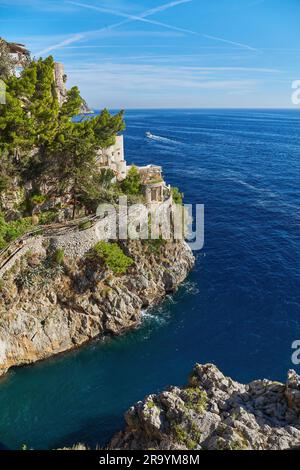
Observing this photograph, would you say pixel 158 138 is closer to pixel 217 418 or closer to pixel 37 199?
pixel 37 199

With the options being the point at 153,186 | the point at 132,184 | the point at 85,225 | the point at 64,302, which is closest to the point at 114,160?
the point at 132,184

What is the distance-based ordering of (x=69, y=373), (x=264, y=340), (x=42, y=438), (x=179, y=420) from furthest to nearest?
(x=264, y=340) → (x=69, y=373) → (x=42, y=438) → (x=179, y=420)

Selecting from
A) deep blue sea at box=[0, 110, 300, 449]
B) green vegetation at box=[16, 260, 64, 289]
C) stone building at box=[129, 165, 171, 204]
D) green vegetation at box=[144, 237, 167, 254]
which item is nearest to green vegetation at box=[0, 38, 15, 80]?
stone building at box=[129, 165, 171, 204]

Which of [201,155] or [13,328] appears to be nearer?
[13,328]

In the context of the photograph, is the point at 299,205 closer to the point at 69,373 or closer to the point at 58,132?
the point at 58,132

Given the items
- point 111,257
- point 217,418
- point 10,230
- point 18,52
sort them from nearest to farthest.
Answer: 1. point 217,418
2. point 10,230
3. point 111,257
4. point 18,52

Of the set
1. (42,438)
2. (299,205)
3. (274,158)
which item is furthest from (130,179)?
(274,158)

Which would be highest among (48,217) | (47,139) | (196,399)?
(47,139)
